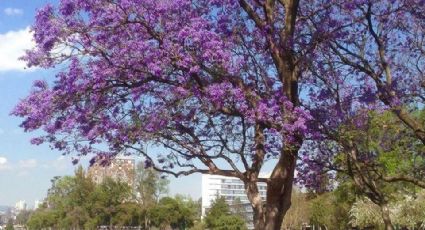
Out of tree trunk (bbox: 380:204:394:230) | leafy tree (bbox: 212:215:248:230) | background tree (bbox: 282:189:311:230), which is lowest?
tree trunk (bbox: 380:204:394:230)

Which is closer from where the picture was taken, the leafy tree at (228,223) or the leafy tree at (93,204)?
the leafy tree at (228,223)

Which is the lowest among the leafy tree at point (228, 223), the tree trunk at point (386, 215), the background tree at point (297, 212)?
the tree trunk at point (386, 215)

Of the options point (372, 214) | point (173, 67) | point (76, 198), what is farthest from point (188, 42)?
point (76, 198)

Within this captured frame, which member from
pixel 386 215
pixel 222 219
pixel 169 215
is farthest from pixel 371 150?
pixel 169 215

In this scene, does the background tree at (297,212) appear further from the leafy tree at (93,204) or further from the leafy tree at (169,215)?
the leafy tree at (93,204)

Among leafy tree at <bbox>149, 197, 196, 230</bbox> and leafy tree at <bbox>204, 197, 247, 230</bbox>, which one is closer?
leafy tree at <bbox>204, 197, 247, 230</bbox>

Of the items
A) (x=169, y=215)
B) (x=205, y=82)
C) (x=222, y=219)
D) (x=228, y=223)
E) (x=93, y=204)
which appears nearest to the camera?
(x=205, y=82)

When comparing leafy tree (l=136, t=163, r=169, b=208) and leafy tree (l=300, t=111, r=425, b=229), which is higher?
leafy tree (l=136, t=163, r=169, b=208)

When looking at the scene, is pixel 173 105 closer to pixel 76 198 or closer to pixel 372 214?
pixel 372 214

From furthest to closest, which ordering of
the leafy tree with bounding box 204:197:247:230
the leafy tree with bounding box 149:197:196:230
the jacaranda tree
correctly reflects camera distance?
the leafy tree with bounding box 149:197:196:230
the leafy tree with bounding box 204:197:247:230
the jacaranda tree

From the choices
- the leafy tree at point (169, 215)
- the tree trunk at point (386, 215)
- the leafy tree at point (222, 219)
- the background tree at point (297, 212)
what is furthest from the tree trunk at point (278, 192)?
the leafy tree at point (169, 215)

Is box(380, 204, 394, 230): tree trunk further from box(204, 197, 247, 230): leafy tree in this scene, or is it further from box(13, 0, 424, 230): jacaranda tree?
box(204, 197, 247, 230): leafy tree

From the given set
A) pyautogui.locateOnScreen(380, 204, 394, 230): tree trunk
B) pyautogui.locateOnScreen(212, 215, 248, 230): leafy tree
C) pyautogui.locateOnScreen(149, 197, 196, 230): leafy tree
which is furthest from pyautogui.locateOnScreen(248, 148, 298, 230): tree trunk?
pyautogui.locateOnScreen(149, 197, 196, 230): leafy tree

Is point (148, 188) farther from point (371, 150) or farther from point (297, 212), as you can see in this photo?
point (371, 150)
